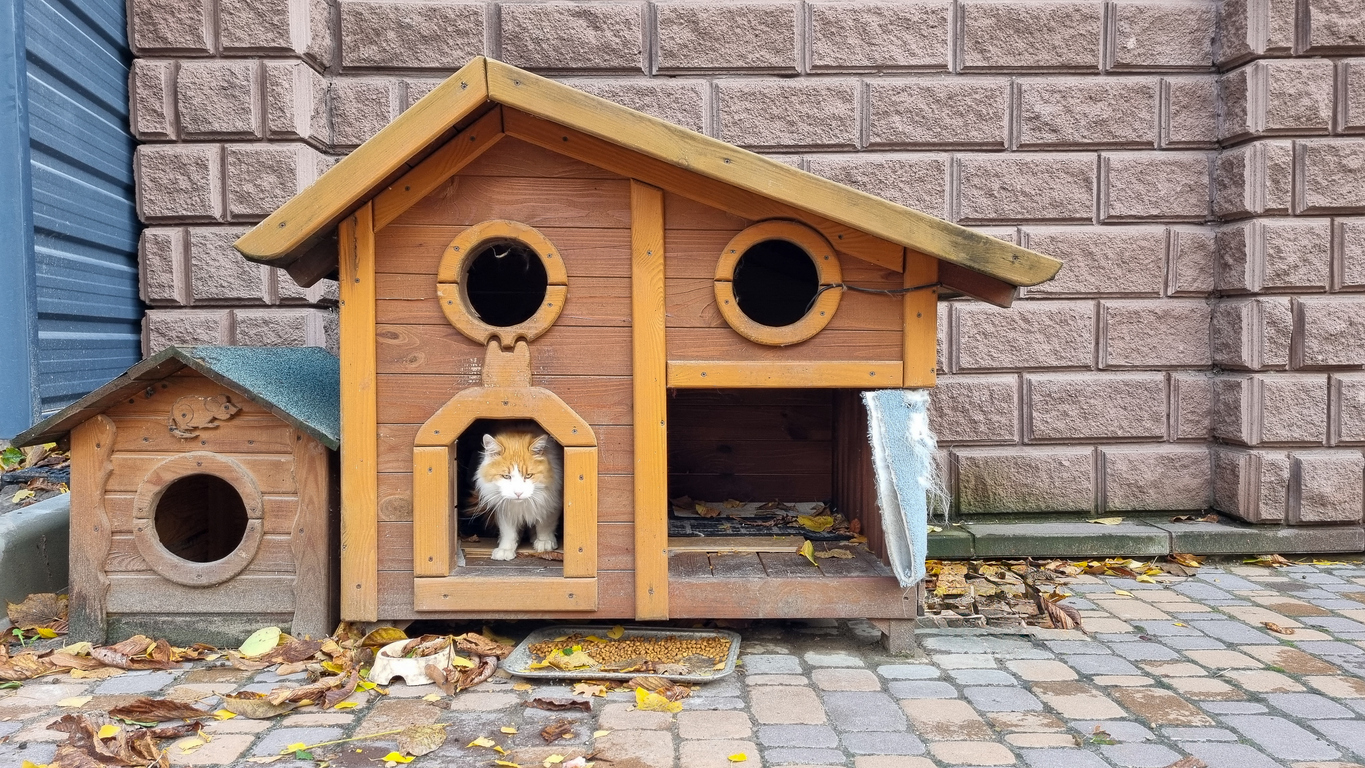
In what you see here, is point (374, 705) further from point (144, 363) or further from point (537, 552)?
point (144, 363)

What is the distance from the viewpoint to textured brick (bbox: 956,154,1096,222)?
477 cm

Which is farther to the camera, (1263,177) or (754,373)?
(1263,177)

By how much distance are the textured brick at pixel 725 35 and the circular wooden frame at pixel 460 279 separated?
2.26m

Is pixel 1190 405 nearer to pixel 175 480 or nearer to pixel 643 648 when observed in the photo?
pixel 643 648

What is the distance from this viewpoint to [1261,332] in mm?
4590

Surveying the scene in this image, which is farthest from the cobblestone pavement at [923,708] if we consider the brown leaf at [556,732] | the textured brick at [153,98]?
the textured brick at [153,98]

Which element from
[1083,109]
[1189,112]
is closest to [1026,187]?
[1083,109]

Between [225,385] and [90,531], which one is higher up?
[225,385]

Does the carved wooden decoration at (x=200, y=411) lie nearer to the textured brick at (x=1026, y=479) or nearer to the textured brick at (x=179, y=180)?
the textured brick at (x=179, y=180)

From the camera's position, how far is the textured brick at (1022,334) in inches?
188

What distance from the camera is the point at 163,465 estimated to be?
3061 millimetres

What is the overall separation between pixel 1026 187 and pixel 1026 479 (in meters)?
1.77

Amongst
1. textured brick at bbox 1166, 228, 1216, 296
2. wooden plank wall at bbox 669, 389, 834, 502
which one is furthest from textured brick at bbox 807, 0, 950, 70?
wooden plank wall at bbox 669, 389, 834, 502

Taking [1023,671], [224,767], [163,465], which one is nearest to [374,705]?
[224,767]
